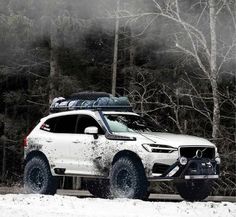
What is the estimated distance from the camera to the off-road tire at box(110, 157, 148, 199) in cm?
1155

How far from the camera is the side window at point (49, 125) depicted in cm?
1373

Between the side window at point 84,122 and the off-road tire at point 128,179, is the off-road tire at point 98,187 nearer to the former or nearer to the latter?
the side window at point 84,122

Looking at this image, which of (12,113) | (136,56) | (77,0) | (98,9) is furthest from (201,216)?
(12,113)

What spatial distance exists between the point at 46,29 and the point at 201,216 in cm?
2126

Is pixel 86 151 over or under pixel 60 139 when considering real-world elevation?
under

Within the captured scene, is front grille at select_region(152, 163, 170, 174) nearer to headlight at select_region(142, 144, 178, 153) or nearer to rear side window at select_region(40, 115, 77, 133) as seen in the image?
headlight at select_region(142, 144, 178, 153)

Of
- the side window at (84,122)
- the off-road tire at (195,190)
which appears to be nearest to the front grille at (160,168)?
the off-road tire at (195,190)

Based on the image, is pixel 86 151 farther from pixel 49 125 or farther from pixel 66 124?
pixel 49 125

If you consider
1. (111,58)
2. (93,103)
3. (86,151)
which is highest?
(111,58)

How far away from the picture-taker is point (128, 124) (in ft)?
42.4

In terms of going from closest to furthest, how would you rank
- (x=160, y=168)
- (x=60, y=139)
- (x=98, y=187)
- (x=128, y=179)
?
(x=160, y=168), (x=128, y=179), (x=60, y=139), (x=98, y=187)

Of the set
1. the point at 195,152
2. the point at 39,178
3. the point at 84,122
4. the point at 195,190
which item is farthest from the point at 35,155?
the point at 195,152

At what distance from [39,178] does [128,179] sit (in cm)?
258

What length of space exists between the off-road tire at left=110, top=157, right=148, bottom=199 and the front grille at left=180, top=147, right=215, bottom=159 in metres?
0.84
